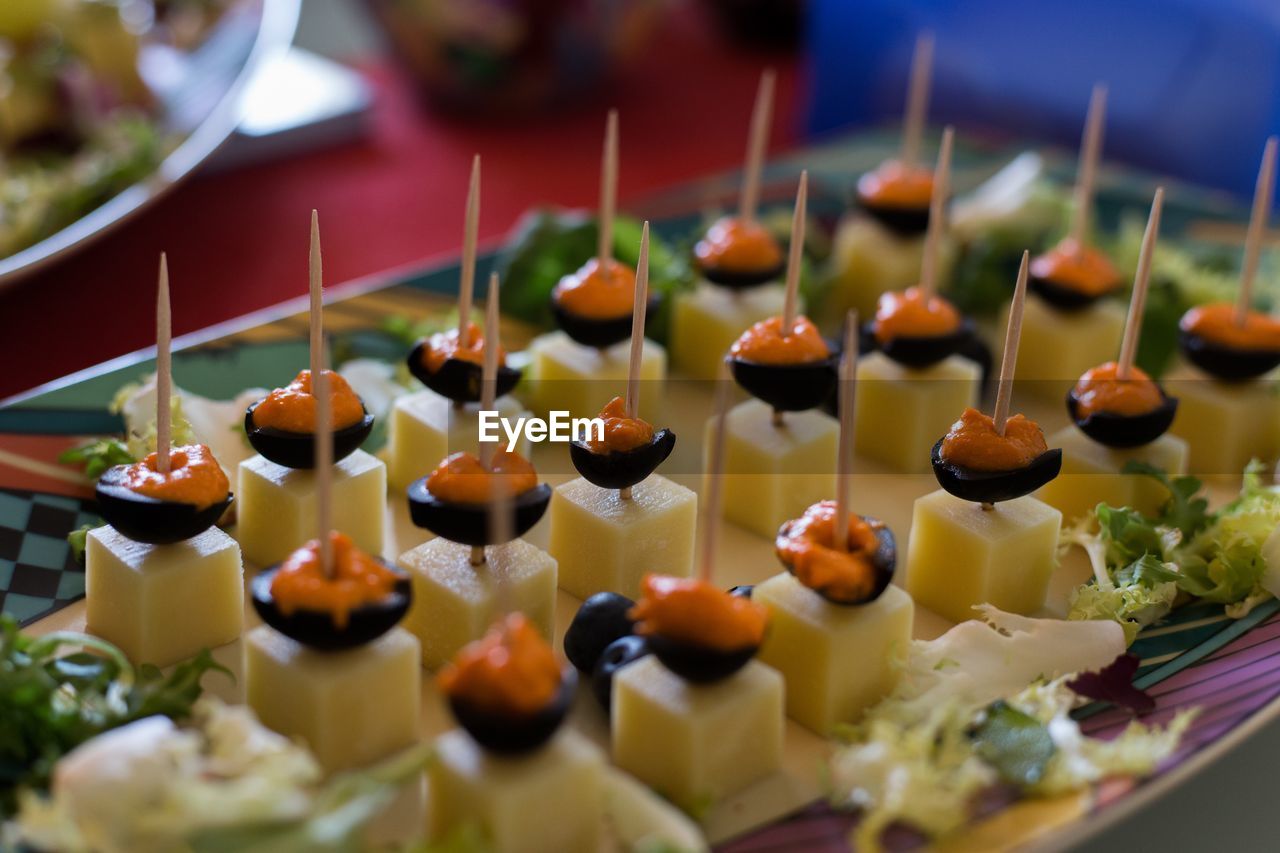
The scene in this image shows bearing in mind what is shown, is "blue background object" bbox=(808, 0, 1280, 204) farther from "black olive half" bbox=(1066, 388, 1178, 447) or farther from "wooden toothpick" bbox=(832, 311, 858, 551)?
"wooden toothpick" bbox=(832, 311, 858, 551)

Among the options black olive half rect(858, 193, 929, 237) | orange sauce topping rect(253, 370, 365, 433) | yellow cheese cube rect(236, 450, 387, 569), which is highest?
black olive half rect(858, 193, 929, 237)

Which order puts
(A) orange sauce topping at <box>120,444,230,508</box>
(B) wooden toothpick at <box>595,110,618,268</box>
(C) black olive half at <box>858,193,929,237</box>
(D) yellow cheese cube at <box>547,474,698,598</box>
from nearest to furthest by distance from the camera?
(A) orange sauce topping at <box>120,444,230,508</box>
(D) yellow cheese cube at <box>547,474,698,598</box>
(B) wooden toothpick at <box>595,110,618,268</box>
(C) black olive half at <box>858,193,929,237</box>

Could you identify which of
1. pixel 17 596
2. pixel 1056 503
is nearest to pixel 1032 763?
pixel 1056 503

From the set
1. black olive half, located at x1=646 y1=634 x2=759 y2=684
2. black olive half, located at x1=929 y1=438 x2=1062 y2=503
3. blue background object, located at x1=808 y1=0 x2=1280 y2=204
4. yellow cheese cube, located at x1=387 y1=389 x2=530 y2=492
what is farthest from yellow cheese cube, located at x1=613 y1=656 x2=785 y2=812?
blue background object, located at x1=808 y1=0 x2=1280 y2=204

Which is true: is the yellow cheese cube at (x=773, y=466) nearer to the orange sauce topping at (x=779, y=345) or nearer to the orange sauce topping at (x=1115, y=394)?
the orange sauce topping at (x=779, y=345)

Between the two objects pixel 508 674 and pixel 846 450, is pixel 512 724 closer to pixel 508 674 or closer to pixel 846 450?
pixel 508 674

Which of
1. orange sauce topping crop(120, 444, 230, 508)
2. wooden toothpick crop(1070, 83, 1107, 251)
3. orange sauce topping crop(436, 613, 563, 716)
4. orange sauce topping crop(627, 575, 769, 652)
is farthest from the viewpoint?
wooden toothpick crop(1070, 83, 1107, 251)

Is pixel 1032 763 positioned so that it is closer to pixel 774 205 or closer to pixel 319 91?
pixel 774 205
